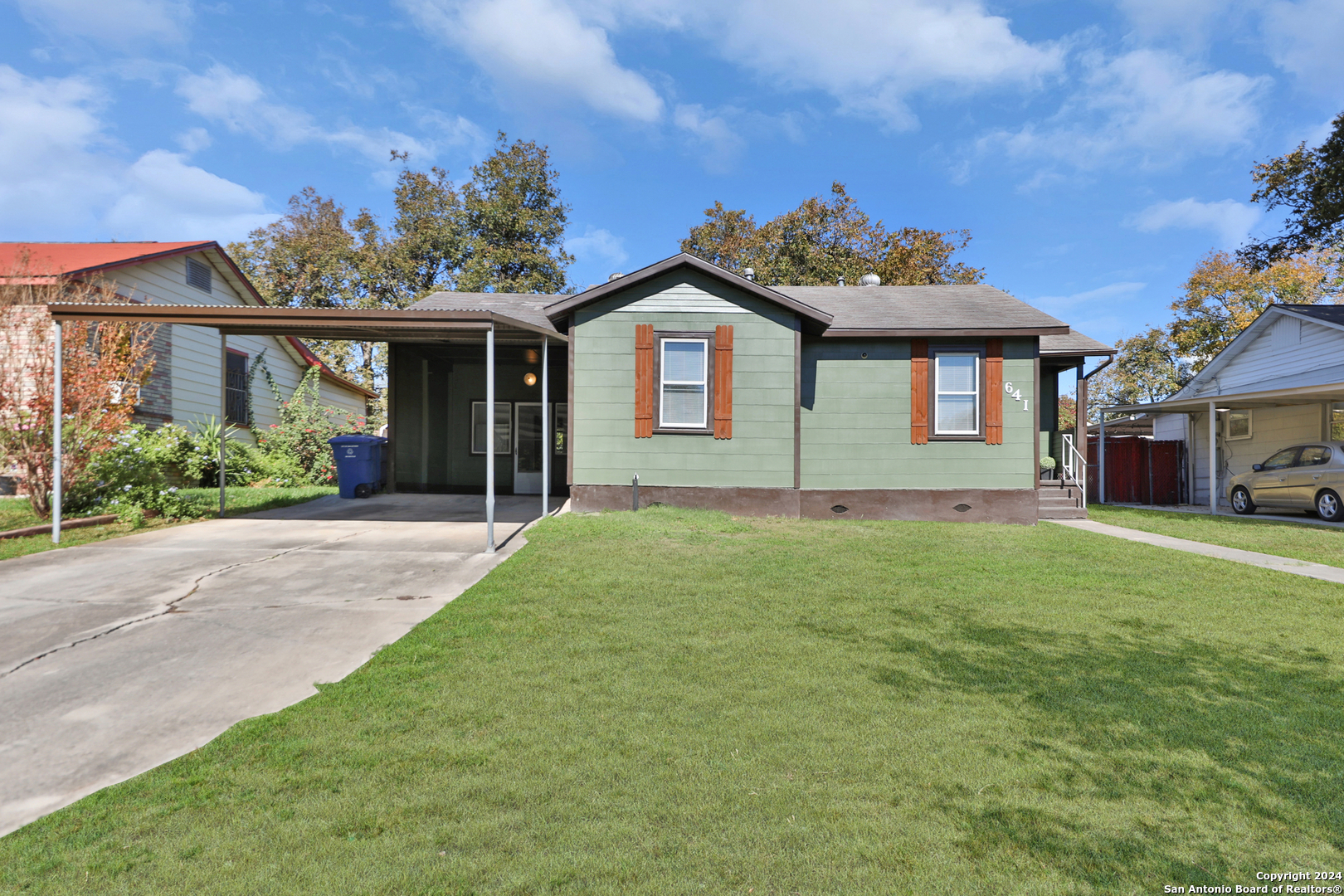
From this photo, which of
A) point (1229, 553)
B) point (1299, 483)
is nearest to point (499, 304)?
point (1229, 553)

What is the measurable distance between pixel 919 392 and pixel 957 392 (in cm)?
70

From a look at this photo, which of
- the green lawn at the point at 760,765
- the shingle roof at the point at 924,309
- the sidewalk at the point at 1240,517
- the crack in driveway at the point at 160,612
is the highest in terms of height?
the shingle roof at the point at 924,309

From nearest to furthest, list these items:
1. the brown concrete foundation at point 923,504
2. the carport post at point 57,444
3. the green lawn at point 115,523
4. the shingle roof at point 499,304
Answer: the green lawn at point 115,523 → the carport post at point 57,444 → the brown concrete foundation at point 923,504 → the shingle roof at point 499,304

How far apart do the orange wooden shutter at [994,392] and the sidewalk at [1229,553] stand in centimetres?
210

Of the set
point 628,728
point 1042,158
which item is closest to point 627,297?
point 628,728

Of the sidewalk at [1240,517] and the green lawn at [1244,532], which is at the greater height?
the green lawn at [1244,532]

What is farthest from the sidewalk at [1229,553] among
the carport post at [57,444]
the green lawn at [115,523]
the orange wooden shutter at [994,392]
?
the carport post at [57,444]

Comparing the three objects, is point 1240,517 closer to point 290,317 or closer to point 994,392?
point 994,392

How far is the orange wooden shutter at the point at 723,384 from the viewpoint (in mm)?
10734

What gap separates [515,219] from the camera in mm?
26312

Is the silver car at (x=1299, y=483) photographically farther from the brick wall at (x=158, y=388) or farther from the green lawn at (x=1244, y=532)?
the brick wall at (x=158, y=388)

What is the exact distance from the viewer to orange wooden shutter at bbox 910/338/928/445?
11273mm

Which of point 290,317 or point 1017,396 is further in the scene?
point 1017,396

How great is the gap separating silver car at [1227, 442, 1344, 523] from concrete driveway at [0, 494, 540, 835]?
15.6m
